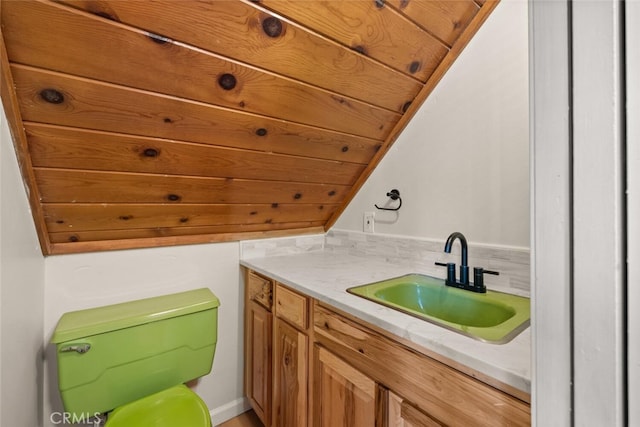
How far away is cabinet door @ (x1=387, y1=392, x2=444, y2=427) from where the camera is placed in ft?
2.27

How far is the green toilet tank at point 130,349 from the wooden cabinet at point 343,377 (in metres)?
0.28

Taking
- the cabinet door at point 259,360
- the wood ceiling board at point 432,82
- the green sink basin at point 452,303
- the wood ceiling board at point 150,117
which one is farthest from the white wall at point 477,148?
the cabinet door at point 259,360

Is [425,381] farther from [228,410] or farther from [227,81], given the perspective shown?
[228,410]

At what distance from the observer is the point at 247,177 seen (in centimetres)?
A: 132

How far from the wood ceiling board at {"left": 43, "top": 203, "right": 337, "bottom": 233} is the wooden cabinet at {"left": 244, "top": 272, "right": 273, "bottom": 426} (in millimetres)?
346

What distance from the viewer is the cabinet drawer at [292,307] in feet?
3.66

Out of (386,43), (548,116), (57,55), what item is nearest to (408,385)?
(548,116)

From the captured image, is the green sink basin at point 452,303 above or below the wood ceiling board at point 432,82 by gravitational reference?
below

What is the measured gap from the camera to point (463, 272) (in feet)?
3.65

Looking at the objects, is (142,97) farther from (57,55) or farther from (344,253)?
(344,253)

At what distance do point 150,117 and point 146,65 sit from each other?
6.9 inches

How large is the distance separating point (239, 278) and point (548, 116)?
1562 mm

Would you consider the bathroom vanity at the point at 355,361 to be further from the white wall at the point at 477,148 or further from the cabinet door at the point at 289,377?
the white wall at the point at 477,148

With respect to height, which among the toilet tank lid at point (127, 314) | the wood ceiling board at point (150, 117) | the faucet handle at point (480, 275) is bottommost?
the toilet tank lid at point (127, 314)
